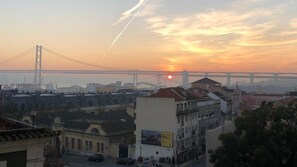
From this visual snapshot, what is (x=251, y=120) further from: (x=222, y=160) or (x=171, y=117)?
(x=171, y=117)

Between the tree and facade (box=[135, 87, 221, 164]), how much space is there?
45.6 feet

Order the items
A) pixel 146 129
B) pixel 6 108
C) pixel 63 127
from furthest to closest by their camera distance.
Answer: pixel 6 108 < pixel 63 127 < pixel 146 129

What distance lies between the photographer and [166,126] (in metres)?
28.6

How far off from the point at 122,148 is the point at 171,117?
15.9ft

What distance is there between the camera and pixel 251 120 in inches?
532

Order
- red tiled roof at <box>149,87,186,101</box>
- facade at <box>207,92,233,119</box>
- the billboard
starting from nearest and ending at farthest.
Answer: the billboard
red tiled roof at <box>149,87,186,101</box>
facade at <box>207,92,233,119</box>

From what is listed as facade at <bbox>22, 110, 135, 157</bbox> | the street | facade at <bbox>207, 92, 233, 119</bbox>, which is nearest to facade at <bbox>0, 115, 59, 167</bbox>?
the street

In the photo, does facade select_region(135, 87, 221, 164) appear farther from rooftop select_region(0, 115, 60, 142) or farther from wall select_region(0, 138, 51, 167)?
wall select_region(0, 138, 51, 167)

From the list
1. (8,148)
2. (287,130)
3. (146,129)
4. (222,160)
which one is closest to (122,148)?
(146,129)

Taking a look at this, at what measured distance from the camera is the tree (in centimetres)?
1262

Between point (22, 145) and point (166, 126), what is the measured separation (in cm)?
2366

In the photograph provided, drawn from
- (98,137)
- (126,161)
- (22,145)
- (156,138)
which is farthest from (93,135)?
(22,145)

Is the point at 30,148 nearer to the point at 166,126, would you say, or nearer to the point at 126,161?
the point at 126,161

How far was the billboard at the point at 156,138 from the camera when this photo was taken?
1117 inches
